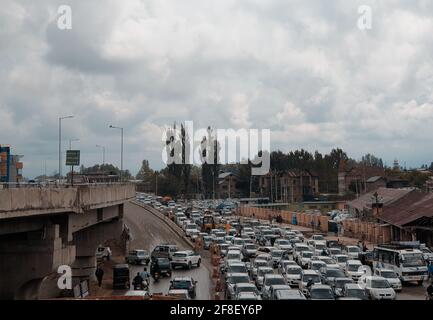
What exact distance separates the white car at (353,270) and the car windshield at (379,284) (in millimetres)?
5527

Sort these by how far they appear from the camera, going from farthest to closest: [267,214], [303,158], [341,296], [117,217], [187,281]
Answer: [303,158] → [267,214] → [117,217] → [187,281] → [341,296]

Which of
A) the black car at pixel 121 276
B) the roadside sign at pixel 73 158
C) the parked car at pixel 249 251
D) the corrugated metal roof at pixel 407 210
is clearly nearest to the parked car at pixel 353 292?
the black car at pixel 121 276

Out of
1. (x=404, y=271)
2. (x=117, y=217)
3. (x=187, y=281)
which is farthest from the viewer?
(x=117, y=217)

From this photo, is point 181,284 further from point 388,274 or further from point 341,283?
point 388,274

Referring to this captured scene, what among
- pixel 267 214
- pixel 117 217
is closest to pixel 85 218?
pixel 117 217

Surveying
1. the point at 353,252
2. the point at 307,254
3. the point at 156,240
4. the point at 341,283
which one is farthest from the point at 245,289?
the point at 156,240

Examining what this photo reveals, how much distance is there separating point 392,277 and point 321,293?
813cm

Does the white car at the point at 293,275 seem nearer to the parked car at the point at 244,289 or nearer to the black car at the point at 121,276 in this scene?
the parked car at the point at 244,289

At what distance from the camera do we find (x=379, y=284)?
29406mm

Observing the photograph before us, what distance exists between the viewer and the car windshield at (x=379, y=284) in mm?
29212

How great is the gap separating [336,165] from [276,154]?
755 inches
